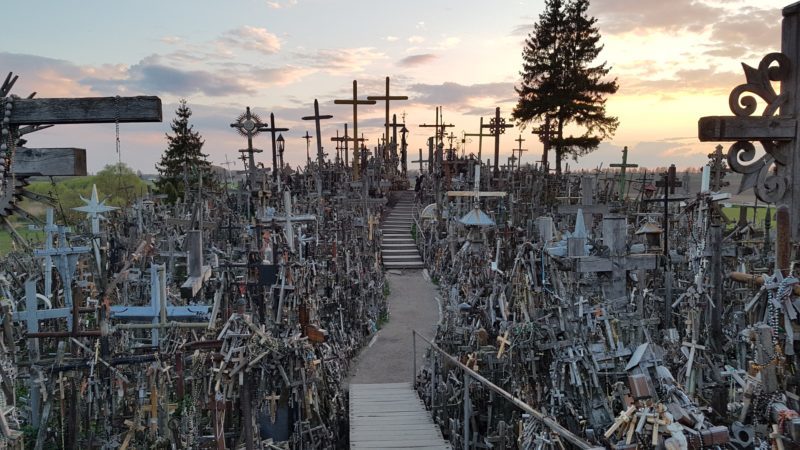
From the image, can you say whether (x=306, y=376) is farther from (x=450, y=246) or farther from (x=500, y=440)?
(x=450, y=246)

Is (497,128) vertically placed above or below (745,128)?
above

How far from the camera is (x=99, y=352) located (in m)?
7.04

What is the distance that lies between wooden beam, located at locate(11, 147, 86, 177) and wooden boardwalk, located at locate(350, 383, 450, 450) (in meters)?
5.51

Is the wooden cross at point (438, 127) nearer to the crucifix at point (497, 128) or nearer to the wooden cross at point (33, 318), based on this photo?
the crucifix at point (497, 128)

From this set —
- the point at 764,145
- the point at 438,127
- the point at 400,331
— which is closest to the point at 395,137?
the point at 438,127

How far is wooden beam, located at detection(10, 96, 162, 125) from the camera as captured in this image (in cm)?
285

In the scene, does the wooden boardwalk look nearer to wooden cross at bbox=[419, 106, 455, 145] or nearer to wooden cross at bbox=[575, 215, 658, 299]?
wooden cross at bbox=[575, 215, 658, 299]

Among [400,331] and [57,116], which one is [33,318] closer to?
[57,116]

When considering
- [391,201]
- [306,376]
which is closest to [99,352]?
[306,376]

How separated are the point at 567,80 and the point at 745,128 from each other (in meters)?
29.5

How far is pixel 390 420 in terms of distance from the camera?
8289 millimetres

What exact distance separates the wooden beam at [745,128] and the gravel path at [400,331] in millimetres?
8422

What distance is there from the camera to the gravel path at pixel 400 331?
11586 millimetres

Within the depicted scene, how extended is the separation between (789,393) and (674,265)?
942 cm
